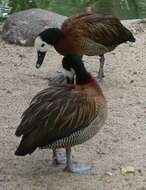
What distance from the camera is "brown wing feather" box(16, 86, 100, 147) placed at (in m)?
5.18

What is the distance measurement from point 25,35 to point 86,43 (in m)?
2.11

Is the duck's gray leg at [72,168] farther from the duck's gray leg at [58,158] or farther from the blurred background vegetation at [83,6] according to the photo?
the blurred background vegetation at [83,6]

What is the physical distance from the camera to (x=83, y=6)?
13930mm

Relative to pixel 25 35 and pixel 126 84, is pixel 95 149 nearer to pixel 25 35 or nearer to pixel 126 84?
pixel 126 84

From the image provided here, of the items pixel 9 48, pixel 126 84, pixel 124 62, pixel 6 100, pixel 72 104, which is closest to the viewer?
pixel 72 104

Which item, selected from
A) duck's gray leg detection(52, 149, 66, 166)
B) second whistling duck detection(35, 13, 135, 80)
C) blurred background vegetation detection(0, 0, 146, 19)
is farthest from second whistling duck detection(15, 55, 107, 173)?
blurred background vegetation detection(0, 0, 146, 19)

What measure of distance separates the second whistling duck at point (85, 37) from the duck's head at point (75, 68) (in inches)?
77.5

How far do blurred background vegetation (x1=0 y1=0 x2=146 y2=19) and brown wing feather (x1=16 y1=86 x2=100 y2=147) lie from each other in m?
7.72

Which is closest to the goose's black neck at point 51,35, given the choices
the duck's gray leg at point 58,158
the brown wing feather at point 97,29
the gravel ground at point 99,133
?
the brown wing feather at point 97,29

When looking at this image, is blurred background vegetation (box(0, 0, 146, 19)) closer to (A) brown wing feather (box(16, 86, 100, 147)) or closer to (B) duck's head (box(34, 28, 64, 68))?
(B) duck's head (box(34, 28, 64, 68))

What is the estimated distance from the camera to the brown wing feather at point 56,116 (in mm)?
5176

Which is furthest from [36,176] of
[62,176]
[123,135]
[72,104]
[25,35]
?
[25,35]

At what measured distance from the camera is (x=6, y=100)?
7406 millimetres

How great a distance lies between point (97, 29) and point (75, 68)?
8.54 ft
